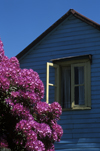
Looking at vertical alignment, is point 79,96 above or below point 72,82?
below

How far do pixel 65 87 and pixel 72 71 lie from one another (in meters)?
0.79

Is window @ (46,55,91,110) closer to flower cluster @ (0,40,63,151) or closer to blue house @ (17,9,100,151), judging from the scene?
blue house @ (17,9,100,151)

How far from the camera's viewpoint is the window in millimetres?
13195

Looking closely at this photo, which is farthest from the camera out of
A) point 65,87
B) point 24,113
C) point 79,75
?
point 65,87

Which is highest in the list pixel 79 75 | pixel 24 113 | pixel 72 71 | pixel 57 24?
pixel 57 24

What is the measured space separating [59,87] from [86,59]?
1575mm

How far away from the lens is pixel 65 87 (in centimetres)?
1398

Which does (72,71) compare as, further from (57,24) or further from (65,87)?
(57,24)

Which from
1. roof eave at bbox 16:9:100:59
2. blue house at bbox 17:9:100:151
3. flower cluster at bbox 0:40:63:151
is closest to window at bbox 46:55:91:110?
blue house at bbox 17:9:100:151

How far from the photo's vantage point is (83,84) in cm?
1328

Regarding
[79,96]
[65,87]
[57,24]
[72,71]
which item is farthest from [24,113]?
[57,24]

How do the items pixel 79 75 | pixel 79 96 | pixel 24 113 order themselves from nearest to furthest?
pixel 24 113, pixel 79 96, pixel 79 75

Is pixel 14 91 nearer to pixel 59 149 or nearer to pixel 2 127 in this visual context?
pixel 2 127

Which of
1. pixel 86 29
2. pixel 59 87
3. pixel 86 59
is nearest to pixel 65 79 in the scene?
pixel 59 87
